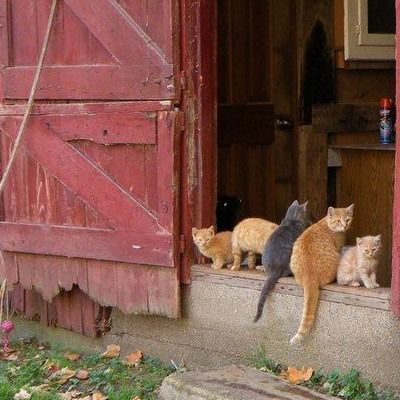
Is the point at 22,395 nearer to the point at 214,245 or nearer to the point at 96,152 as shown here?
the point at 214,245

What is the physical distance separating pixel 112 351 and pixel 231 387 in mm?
1675

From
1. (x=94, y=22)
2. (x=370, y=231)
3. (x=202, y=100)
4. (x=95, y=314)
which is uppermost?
(x=94, y=22)

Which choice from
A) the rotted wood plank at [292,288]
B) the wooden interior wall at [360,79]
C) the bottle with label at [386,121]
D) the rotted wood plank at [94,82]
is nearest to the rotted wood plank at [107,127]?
the rotted wood plank at [94,82]

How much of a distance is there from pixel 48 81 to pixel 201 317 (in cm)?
192

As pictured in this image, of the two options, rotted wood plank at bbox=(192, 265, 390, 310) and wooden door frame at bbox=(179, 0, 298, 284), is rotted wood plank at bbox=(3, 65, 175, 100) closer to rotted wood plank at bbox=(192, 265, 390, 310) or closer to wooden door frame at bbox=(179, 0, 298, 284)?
wooden door frame at bbox=(179, 0, 298, 284)

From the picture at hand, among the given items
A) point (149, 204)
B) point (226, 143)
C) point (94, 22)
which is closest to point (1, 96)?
point (94, 22)

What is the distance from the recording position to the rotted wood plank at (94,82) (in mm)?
6180

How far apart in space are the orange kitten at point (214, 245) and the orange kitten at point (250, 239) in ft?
0.26

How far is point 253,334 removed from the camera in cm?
604

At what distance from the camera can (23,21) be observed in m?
6.84

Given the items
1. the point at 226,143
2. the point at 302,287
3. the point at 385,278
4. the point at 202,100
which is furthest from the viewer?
the point at 226,143

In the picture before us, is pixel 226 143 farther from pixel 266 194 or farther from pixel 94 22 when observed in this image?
pixel 94 22

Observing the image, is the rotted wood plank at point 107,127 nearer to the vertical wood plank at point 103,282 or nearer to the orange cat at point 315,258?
the vertical wood plank at point 103,282

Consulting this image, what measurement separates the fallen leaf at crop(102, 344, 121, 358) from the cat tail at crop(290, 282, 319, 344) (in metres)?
1.63
